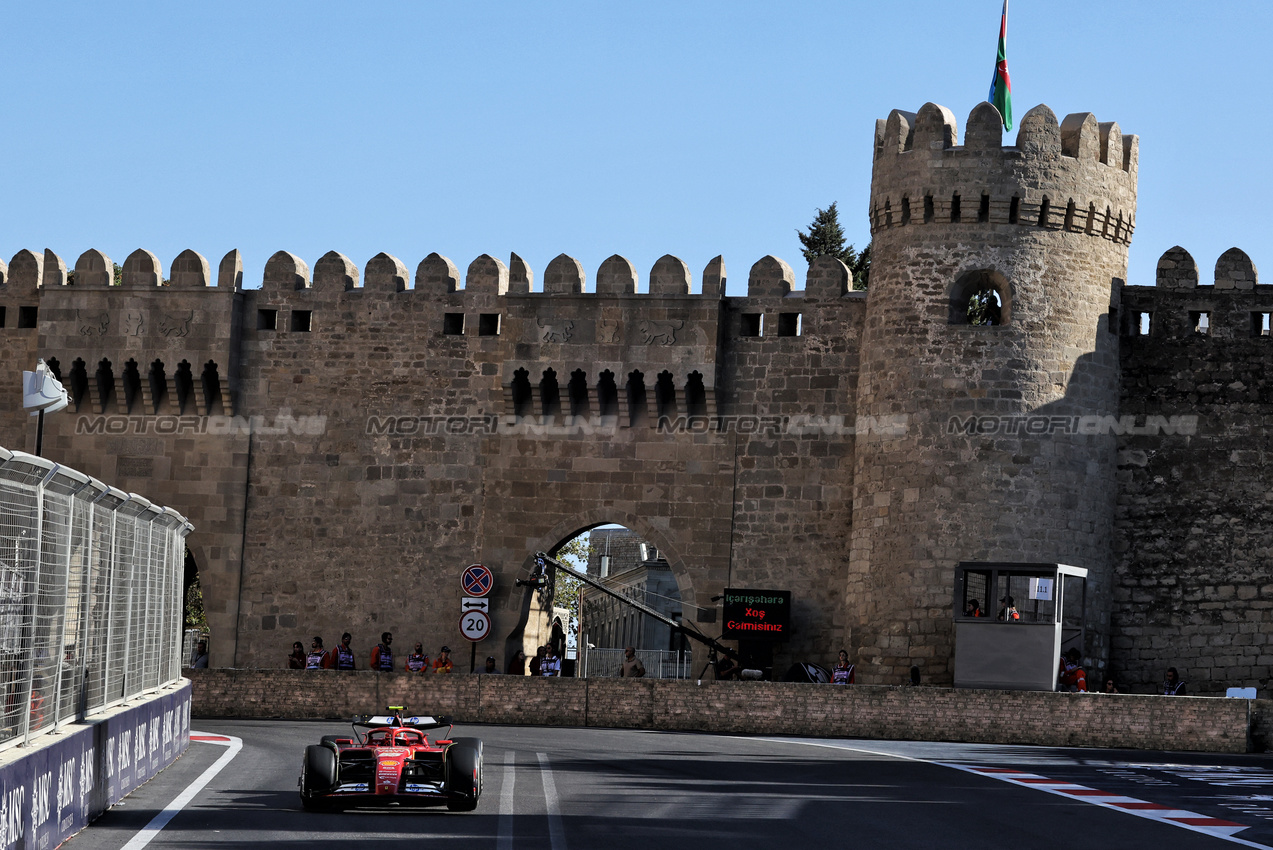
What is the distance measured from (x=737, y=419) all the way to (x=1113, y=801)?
1526 centimetres

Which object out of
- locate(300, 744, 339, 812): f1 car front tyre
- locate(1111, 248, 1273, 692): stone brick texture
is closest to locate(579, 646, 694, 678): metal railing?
locate(1111, 248, 1273, 692): stone brick texture

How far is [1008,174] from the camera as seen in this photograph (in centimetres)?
2747

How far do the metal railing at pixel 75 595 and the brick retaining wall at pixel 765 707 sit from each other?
27.6 feet

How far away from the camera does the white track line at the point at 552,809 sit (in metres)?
10.7

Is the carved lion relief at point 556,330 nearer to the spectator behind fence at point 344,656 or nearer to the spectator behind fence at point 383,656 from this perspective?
the spectator behind fence at point 383,656

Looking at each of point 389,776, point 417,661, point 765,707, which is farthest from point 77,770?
point 417,661

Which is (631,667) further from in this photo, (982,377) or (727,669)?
(982,377)

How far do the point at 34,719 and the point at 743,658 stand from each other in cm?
1892

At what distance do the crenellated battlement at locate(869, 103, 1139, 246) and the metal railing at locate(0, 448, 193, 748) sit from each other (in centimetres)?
1510

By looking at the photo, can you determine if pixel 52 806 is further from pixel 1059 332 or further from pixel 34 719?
pixel 1059 332

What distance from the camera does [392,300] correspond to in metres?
30.5

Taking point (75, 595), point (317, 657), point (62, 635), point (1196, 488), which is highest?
point (1196, 488)

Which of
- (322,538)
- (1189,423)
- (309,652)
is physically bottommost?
(309,652)

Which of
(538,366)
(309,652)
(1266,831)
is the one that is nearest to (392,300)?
(538,366)
